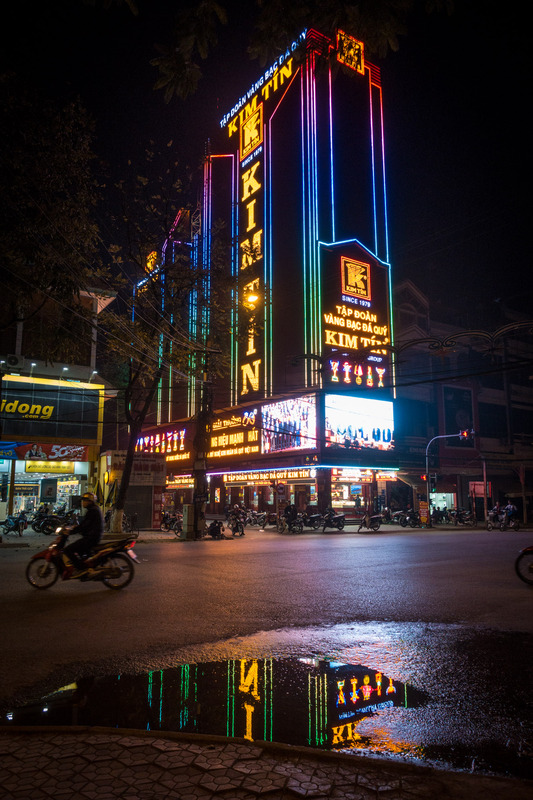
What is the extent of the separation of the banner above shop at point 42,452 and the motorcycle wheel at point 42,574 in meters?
16.5

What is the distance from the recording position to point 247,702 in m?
4.30

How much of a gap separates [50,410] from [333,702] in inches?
A: 1013

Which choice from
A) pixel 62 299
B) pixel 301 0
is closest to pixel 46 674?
pixel 301 0

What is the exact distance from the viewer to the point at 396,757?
3361mm

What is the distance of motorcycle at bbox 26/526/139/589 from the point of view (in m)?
9.47

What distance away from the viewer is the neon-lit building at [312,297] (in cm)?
3650

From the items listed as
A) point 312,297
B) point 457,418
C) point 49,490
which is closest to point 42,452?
point 49,490

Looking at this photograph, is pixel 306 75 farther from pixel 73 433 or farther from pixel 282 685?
pixel 282 685

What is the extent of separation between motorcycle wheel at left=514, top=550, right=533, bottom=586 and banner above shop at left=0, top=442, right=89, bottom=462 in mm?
22049

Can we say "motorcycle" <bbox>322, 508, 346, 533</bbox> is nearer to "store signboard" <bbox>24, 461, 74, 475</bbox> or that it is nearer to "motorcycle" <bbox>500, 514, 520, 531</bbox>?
"motorcycle" <bbox>500, 514, 520, 531</bbox>

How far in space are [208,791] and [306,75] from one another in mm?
45020

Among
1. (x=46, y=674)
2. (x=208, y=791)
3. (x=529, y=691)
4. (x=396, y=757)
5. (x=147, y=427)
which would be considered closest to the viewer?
(x=208, y=791)

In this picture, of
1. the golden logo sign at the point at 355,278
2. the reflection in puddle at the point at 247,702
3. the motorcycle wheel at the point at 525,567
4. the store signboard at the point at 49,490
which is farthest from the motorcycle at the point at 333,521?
the reflection in puddle at the point at 247,702

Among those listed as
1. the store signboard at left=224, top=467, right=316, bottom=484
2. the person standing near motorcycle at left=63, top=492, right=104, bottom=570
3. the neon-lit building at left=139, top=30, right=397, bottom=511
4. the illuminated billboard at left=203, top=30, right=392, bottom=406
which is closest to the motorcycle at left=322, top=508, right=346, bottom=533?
the neon-lit building at left=139, top=30, right=397, bottom=511
